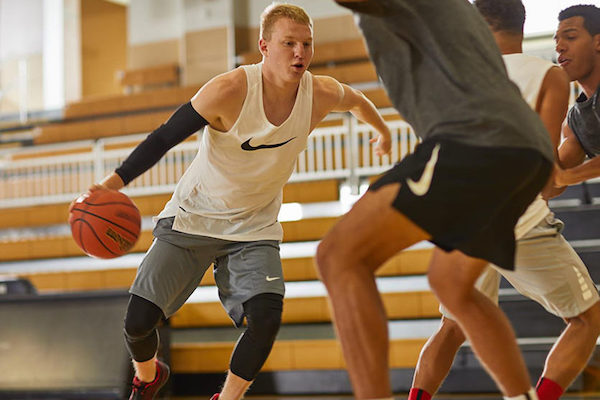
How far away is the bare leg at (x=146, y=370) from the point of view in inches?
122

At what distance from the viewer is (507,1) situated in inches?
98.7

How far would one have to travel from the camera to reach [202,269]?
3031 millimetres

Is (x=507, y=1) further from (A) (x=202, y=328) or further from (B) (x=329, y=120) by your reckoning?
(B) (x=329, y=120)

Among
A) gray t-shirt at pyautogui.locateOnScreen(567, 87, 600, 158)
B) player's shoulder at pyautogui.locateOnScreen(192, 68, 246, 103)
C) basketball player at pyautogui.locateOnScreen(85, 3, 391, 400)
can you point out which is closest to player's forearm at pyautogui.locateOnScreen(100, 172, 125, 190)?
basketball player at pyautogui.locateOnScreen(85, 3, 391, 400)

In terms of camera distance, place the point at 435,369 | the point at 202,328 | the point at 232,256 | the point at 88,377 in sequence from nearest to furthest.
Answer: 1. the point at 435,369
2. the point at 232,256
3. the point at 88,377
4. the point at 202,328

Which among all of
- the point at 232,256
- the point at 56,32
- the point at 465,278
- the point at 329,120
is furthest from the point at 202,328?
the point at 56,32

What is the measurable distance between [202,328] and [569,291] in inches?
177

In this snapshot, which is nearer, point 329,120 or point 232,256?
point 232,256

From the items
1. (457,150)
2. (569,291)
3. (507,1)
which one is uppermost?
(507,1)

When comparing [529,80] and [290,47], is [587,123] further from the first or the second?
[290,47]

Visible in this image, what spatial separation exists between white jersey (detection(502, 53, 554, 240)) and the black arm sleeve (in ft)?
3.42

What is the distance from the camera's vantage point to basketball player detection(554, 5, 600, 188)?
290 centimetres

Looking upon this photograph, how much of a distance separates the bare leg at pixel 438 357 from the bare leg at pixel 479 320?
65cm

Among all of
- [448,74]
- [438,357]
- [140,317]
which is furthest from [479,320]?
[140,317]
